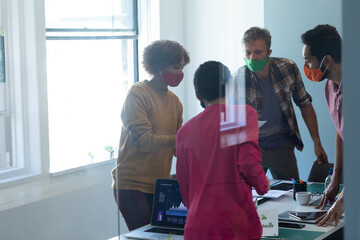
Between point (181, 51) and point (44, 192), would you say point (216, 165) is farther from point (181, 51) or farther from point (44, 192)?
point (44, 192)

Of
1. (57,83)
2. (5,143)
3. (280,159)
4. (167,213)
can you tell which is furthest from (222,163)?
(5,143)

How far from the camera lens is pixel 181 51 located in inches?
54.9

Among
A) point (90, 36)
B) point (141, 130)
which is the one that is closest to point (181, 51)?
point (141, 130)

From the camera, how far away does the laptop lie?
1426mm

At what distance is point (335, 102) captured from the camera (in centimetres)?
109

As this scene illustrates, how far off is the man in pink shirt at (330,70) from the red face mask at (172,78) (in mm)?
350

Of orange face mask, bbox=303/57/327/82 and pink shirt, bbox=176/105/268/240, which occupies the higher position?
orange face mask, bbox=303/57/327/82

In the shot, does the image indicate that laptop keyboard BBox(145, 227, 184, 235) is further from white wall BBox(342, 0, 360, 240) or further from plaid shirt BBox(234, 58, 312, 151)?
white wall BBox(342, 0, 360, 240)

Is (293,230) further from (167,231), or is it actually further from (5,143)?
(5,143)

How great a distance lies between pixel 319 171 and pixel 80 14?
4.60 feet

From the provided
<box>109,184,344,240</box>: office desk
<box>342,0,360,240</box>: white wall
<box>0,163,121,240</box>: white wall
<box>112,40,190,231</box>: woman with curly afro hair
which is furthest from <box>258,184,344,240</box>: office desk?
<box>0,163,121,240</box>: white wall

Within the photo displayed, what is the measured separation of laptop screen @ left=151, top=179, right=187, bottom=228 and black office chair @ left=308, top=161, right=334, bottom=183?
0.36m

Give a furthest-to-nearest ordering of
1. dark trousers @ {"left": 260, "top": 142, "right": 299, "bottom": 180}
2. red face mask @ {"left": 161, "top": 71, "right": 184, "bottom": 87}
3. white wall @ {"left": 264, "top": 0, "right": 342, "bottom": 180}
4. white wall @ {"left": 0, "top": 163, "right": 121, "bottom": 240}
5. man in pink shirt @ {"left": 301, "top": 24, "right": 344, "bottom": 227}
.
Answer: white wall @ {"left": 0, "top": 163, "right": 121, "bottom": 240} < red face mask @ {"left": 161, "top": 71, "right": 184, "bottom": 87} < dark trousers @ {"left": 260, "top": 142, "right": 299, "bottom": 180} < white wall @ {"left": 264, "top": 0, "right": 342, "bottom": 180} < man in pink shirt @ {"left": 301, "top": 24, "right": 344, "bottom": 227}

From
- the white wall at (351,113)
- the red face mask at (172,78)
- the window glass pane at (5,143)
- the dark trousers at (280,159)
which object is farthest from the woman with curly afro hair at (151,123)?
the window glass pane at (5,143)
